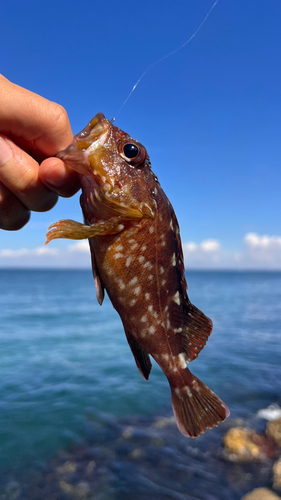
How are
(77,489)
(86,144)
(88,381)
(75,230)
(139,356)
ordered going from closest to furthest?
(75,230)
(86,144)
(139,356)
(77,489)
(88,381)

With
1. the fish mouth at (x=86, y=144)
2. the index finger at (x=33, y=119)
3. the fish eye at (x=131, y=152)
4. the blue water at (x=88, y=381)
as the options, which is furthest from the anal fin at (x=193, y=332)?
the blue water at (x=88, y=381)

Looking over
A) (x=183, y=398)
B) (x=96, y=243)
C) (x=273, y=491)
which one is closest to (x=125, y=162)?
(x=96, y=243)

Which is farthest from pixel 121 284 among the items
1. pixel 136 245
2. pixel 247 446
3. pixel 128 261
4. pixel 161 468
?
pixel 247 446

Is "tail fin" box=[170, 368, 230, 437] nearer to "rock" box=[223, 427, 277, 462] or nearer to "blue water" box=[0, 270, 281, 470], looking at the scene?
"rock" box=[223, 427, 277, 462]

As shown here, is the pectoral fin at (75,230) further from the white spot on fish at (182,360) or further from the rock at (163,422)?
the rock at (163,422)

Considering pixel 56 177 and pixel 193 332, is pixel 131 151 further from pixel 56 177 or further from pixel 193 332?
pixel 193 332

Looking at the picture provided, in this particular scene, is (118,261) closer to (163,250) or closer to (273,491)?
(163,250)

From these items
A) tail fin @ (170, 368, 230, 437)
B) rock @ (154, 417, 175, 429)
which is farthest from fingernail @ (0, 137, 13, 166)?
rock @ (154, 417, 175, 429)

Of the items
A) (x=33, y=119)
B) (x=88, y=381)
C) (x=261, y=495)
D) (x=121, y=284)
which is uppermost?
(x=33, y=119)
